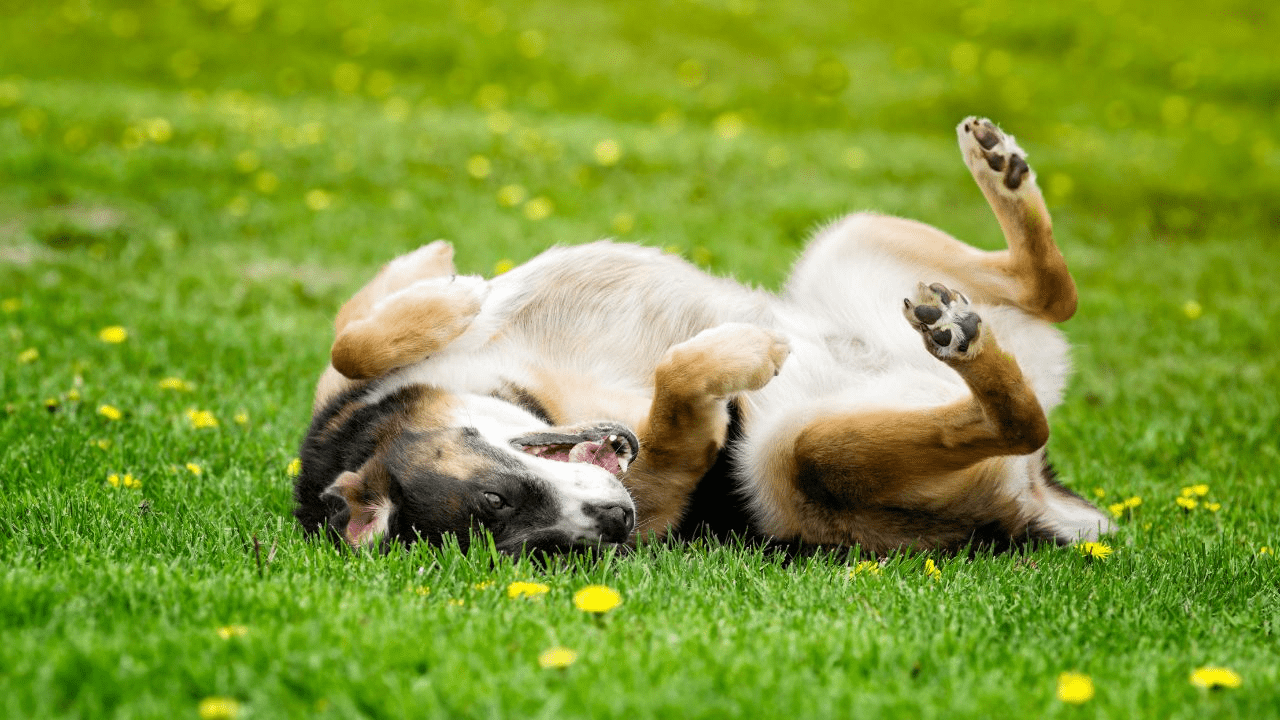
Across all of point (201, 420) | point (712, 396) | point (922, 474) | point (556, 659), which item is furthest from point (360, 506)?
point (922, 474)

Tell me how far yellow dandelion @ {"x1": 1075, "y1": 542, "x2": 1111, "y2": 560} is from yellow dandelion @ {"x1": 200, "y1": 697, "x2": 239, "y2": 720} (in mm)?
2305

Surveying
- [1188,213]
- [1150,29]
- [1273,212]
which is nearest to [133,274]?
[1188,213]

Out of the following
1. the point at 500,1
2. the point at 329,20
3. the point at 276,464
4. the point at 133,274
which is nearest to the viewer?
the point at 276,464

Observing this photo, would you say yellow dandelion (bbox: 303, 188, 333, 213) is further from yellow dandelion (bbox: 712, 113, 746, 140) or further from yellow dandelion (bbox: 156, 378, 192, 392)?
yellow dandelion (bbox: 712, 113, 746, 140)

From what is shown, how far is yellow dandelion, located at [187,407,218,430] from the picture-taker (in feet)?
13.8

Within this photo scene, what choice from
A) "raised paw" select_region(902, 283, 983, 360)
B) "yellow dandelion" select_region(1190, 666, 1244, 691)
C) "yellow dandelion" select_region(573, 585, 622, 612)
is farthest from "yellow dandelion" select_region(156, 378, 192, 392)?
"yellow dandelion" select_region(1190, 666, 1244, 691)

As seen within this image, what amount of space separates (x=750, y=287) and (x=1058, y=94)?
11.0m

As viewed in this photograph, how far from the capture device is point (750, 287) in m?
4.10

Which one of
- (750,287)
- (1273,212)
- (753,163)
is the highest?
(750,287)

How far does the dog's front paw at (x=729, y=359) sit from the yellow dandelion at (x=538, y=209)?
5.17 meters

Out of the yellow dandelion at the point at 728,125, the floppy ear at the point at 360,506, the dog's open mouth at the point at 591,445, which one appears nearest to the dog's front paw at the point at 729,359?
the dog's open mouth at the point at 591,445

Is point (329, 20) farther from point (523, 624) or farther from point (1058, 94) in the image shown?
point (523, 624)

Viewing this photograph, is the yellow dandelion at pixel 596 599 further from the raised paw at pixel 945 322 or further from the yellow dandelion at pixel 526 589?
the raised paw at pixel 945 322

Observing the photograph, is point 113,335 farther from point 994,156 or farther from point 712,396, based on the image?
point 994,156
